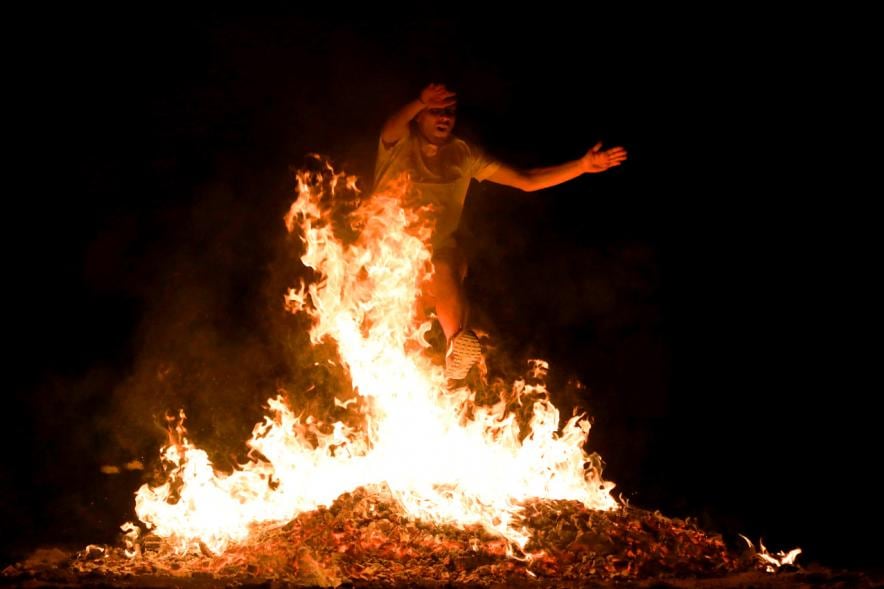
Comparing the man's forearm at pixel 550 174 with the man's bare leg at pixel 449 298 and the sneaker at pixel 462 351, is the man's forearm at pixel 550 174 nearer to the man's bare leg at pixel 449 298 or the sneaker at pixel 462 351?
the man's bare leg at pixel 449 298

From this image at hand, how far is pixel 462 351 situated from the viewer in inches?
256

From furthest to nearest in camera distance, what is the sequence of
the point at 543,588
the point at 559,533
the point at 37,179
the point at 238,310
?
1. the point at 238,310
2. the point at 37,179
3. the point at 559,533
4. the point at 543,588

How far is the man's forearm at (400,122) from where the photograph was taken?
6.21m

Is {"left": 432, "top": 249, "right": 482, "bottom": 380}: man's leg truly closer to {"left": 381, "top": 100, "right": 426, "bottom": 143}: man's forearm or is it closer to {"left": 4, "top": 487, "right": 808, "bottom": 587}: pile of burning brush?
{"left": 381, "top": 100, "right": 426, "bottom": 143}: man's forearm

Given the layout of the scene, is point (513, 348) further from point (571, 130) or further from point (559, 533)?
point (559, 533)

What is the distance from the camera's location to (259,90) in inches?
358

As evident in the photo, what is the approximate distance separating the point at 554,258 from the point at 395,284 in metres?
3.22

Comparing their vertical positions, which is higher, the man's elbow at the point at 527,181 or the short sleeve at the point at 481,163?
the short sleeve at the point at 481,163

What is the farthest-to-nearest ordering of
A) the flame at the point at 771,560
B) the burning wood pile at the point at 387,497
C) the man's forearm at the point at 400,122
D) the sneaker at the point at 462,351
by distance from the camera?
the sneaker at the point at 462,351, the man's forearm at the point at 400,122, the flame at the point at 771,560, the burning wood pile at the point at 387,497

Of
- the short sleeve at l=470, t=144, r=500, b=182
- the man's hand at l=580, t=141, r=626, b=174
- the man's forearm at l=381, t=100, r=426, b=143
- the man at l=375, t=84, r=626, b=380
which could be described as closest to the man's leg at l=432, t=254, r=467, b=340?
the man at l=375, t=84, r=626, b=380

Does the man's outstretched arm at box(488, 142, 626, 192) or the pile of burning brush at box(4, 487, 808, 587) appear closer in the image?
the pile of burning brush at box(4, 487, 808, 587)

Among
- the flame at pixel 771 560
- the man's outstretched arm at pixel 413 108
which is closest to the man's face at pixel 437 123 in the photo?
the man's outstretched arm at pixel 413 108

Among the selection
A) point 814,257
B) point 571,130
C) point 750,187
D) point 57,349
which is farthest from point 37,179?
point 814,257

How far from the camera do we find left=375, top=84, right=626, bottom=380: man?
6590mm
